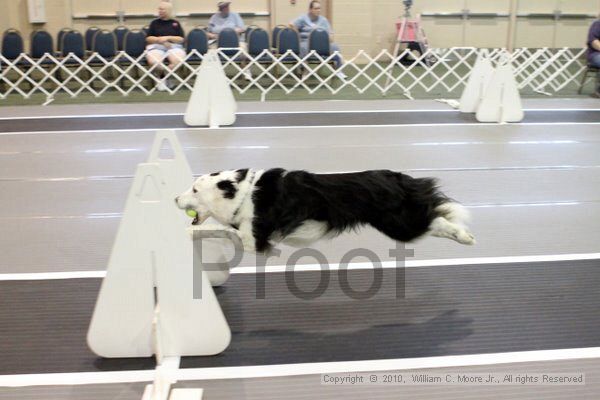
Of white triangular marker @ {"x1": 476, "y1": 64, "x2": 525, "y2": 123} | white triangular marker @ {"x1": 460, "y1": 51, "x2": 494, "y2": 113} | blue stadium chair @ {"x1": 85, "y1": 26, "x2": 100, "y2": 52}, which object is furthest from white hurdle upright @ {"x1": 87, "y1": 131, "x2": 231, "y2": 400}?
blue stadium chair @ {"x1": 85, "y1": 26, "x2": 100, "y2": 52}

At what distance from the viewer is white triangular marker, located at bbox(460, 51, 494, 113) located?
328 inches

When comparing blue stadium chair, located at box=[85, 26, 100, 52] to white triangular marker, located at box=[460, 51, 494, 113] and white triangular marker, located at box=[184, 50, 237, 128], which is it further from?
white triangular marker, located at box=[460, 51, 494, 113]

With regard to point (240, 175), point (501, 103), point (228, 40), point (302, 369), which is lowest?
point (302, 369)

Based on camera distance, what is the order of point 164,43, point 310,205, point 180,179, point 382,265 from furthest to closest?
point 164,43, point 382,265, point 180,179, point 310,205

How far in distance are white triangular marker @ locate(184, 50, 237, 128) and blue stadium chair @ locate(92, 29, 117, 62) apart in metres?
3.69

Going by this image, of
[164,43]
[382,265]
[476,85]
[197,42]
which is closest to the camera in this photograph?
[382,265]

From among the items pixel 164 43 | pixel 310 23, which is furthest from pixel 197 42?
pixel 310 23

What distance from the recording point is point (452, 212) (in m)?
3.00

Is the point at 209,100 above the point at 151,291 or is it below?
above

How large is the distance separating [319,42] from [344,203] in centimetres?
822

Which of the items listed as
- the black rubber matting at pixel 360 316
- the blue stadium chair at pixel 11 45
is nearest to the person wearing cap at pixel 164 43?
the blue stadium chair at pixel 11 45

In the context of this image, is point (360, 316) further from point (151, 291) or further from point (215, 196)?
point (151, 291)

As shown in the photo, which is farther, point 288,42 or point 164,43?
point 288,42

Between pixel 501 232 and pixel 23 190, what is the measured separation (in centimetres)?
385
